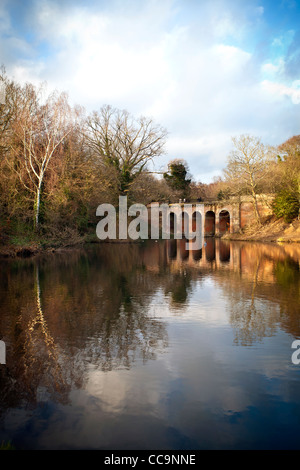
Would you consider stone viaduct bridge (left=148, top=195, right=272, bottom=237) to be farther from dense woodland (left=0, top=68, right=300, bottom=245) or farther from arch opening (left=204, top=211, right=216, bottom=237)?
dense woodland (left=0, top=68, right=300, bottom=245)

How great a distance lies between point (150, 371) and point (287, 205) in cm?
3667

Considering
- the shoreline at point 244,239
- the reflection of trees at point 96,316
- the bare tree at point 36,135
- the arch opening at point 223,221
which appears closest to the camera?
the reflection of trees at point 96,316

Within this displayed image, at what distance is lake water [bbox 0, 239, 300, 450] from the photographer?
3.01 metres

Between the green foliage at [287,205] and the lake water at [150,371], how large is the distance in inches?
1219

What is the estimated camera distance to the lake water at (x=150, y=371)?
3.01 meters

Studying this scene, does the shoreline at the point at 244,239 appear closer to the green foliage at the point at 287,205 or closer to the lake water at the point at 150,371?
the green foliage at the point at 287,205

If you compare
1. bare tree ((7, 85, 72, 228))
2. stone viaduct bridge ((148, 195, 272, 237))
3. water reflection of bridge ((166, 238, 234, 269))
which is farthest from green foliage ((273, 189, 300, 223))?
bare tree ((7, 85, 72, 228))

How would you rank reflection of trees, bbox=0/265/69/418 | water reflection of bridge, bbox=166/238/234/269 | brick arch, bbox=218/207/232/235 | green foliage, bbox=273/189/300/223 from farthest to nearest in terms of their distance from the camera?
brick arch, bbox=218/207/232/235 < green foliage, bbox=273/189/300/223 < water reflection of bridge, bbox=166/238/234/269 < reflection of trees, bbox=0/265/69/418

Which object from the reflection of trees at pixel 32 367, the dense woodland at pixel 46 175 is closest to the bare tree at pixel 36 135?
the dense woodland at pixel 46 175

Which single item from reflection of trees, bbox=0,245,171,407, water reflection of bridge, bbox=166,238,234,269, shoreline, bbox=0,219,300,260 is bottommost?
water reflection of bridge, bbox=166,238,234,269

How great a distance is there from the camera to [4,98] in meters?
24.3

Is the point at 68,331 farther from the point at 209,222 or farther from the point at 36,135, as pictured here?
the point at 209,222

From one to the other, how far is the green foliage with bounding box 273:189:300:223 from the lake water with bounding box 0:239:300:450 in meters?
31.0
